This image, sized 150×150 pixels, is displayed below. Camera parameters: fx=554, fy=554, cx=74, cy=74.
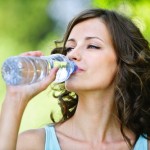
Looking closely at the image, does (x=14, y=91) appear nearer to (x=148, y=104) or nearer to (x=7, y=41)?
(x=148, y=104)

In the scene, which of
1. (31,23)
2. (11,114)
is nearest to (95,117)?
(11,114)

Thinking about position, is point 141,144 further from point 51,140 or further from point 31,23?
point 31,23

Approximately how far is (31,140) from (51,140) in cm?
13

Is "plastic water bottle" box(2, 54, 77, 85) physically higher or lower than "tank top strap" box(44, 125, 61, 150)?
higher

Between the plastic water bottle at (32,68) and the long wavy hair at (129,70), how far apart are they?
36cm

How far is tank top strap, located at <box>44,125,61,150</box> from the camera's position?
317cm

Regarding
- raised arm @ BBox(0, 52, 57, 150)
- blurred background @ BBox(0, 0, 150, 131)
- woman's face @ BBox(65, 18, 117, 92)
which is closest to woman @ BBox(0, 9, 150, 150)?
woman's face @ BBox(65, 18, 117, 92)

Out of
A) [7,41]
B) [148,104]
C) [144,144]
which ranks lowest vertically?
[144,144]

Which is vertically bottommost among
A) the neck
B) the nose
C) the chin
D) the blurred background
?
the neck

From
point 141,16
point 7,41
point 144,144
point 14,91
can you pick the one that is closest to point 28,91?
point 14,91

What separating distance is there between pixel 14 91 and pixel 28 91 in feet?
0.24

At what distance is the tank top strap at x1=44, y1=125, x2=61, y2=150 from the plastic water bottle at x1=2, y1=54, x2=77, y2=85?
1.17ft

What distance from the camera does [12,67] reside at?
2.71 m

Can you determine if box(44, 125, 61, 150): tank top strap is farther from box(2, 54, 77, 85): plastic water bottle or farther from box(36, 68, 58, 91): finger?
box(36, 68, 58, 91): finger
